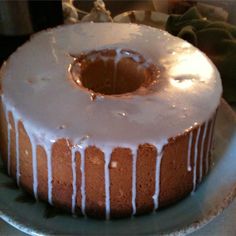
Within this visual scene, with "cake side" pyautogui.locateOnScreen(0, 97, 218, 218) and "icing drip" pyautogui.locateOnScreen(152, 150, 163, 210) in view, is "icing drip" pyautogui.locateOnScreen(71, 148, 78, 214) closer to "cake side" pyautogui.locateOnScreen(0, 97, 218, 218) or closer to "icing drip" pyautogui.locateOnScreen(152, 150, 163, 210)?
"cake side" pyautogui.locateOnScreen(0, 97, 218, 218)

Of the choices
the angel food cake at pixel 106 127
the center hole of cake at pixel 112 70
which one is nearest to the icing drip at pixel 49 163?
the angel food cake at pixel 106 127

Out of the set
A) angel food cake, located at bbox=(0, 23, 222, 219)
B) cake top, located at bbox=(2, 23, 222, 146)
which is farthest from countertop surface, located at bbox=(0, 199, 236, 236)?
cake top, located at bbox=(2, 23, 222, 146)

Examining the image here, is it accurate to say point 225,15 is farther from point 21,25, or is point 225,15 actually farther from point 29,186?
point 29,186

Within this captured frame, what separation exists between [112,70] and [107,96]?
5.3 inches

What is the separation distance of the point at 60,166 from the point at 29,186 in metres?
0.09

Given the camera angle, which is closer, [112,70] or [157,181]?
[157,181]

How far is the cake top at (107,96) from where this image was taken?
0.71 m

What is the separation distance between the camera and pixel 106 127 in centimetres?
71

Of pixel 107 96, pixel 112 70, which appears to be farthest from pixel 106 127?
pixel 112 70

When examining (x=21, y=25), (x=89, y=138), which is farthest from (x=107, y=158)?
(x=21, y=25)

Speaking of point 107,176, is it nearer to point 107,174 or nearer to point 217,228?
point 107,174

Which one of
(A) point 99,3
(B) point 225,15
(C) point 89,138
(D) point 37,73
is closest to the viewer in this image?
(C) point 89,138

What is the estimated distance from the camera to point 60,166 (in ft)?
2.41

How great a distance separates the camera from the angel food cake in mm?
710
